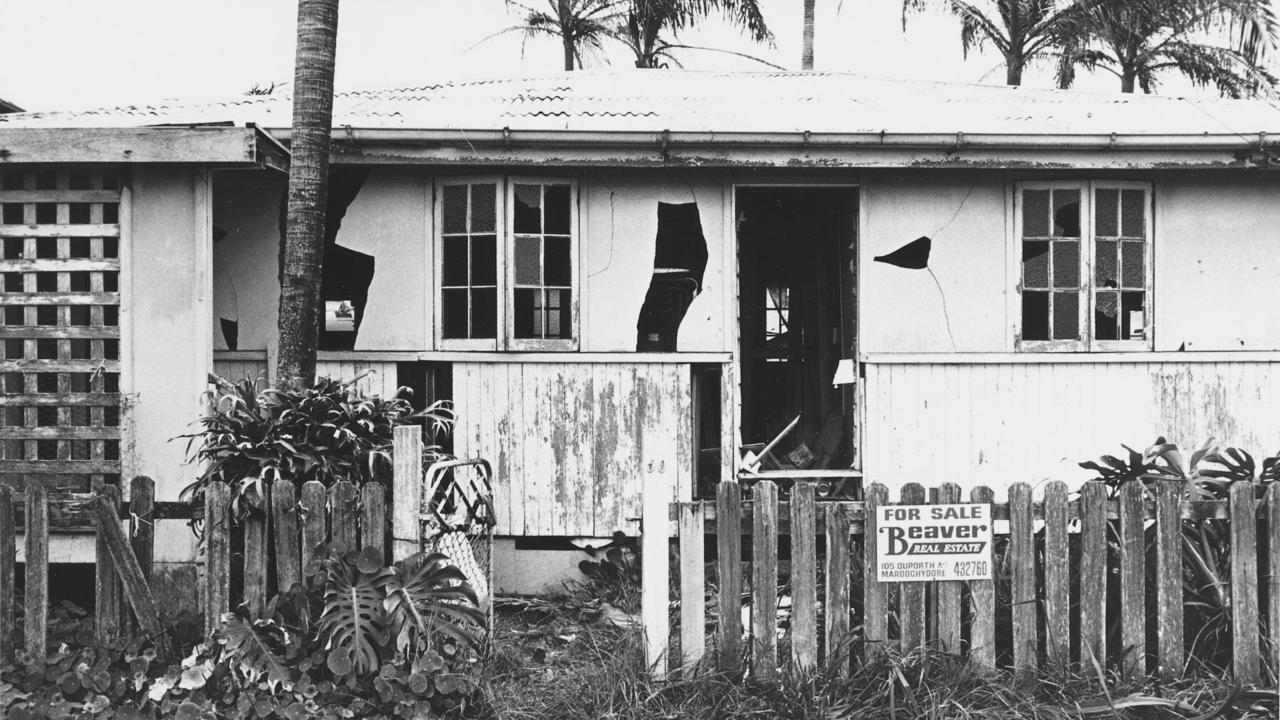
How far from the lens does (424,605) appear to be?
12.3 feet

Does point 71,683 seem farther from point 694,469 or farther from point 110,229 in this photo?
point 694,469

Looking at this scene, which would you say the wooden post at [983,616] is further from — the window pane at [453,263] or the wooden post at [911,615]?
the window pane at [453,263]

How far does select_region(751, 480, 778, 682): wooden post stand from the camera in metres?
3.80

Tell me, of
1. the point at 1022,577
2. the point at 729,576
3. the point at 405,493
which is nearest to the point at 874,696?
the point at 729,576

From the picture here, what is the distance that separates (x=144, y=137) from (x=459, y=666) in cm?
334

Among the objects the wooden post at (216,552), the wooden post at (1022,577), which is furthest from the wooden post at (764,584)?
the wooden post at (216,552)

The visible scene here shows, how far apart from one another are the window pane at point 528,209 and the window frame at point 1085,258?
11.0 ft

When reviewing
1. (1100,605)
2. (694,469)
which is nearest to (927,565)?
(1100,605)

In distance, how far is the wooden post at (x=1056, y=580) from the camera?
383 cm

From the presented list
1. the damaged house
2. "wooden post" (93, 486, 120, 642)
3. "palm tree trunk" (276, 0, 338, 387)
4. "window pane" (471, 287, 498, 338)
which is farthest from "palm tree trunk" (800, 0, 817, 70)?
"wooden post" (93, 486, 120, 642)

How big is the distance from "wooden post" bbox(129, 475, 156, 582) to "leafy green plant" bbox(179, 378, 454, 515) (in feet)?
0.67

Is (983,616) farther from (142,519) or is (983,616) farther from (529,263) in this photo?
(529,263)

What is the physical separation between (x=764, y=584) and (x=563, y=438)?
274cm

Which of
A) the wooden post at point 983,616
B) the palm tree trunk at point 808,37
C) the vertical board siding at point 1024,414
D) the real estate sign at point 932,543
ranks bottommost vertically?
the wooden post at point 983,616
